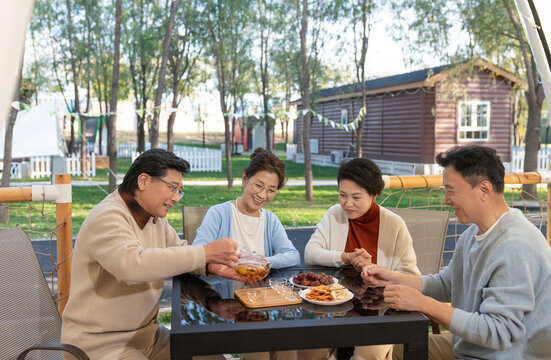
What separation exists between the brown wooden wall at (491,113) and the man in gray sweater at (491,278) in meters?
17.1

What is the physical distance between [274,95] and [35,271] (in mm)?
37634

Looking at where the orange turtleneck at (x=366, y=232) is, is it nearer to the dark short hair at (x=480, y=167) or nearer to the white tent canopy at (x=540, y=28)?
the dark short hair at (x=480, y=167)

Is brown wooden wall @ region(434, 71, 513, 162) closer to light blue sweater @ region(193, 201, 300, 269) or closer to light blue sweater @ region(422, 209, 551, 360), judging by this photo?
light blue sweater @ region(193, 201, 300, 269)

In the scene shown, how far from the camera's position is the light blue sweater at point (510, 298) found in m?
1.97

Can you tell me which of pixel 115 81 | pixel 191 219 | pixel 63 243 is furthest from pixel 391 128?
pixel 63 243

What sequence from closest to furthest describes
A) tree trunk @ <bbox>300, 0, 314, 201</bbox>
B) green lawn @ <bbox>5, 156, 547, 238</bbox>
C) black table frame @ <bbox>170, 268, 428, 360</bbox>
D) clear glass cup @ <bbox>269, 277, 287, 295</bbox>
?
black table frame @ <bbox>170, 268, 428, 360</bbox> < clear glass cup @ <bbox>269, 277, 287, 295</bbox> < green lawn @ <bbox>5, 156, 547, 238</bbox> < tree trunk @ <bbox>300, 0, 314, 201</bbox>

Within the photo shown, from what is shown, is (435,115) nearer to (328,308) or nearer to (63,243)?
(63,243)

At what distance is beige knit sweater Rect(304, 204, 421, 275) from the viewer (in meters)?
3.06

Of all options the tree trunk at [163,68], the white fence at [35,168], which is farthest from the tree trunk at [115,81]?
the white fence at [35,168]

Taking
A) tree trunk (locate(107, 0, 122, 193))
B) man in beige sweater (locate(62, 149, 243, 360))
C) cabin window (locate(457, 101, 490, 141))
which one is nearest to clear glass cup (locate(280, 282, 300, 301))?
man in beige sweater (locate(62, 149, 243, 360))

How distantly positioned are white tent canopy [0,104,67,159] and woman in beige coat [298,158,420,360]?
14107 mm

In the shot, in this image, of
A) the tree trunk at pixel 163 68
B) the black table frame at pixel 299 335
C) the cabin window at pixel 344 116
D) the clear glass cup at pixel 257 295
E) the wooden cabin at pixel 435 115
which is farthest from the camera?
the cabin window at pixel 344 116

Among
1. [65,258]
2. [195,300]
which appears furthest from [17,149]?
[195,300]

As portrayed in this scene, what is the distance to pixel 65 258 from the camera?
3186mm
